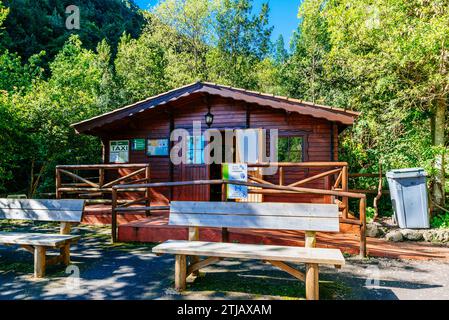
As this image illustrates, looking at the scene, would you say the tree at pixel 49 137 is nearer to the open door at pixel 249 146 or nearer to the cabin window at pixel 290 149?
the open door at pixel 249 146

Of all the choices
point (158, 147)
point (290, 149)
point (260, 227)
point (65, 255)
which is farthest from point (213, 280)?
point (158, 147)

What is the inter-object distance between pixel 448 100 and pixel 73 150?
43.6 ft

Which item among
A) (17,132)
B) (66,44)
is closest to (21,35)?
(66,44)

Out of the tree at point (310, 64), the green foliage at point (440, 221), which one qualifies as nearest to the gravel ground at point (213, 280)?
the green foliage at point (440, 221)

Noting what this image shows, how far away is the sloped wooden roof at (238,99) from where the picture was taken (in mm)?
7578

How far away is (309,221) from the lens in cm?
370

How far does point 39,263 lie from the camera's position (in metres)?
4.04

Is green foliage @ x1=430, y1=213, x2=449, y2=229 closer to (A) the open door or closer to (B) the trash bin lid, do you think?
(B) the trash bin lid

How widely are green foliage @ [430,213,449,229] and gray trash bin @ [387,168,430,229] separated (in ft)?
2.59

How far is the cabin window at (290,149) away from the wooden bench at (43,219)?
564 centimetres

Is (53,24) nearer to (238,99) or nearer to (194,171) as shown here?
(194,171)

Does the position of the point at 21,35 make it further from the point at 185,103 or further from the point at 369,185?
the point at 369,185


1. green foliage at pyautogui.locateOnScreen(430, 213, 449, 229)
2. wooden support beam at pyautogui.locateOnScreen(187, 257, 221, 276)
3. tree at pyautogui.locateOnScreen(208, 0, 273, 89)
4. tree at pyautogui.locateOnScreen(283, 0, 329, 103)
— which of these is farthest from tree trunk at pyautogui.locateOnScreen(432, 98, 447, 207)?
tree at pyautogui.locateOnScreen(208, 0, 273, 89)

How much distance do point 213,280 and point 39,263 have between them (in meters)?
2.37
